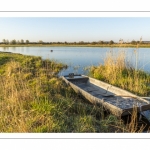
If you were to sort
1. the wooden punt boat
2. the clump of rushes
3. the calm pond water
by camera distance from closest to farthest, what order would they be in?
1. the wooden punt boat
2. the clump of rushes
3. the calm pond water

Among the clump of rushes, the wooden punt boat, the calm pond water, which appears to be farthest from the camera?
the calm pond water

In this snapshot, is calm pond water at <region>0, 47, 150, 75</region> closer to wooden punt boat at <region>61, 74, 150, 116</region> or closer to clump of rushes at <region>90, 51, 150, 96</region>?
clump of rushes at <region>90, 51, 150, 96</region>

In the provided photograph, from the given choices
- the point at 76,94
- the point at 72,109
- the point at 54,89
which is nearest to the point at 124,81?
the point at 76,94

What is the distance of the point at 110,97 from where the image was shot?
210 inches

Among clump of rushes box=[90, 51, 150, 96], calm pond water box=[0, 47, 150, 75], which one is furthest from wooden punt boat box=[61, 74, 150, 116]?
calm pond water box=[0, 47, 150, 75]

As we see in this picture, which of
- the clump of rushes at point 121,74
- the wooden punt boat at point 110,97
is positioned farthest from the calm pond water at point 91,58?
the wooden punt boat at point 110,97

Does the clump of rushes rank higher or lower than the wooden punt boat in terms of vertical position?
higher

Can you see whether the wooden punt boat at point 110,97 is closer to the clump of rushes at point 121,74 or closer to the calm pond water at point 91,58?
the clump of rushes at point 121,74

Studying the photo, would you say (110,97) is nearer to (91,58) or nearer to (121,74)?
(121,74)

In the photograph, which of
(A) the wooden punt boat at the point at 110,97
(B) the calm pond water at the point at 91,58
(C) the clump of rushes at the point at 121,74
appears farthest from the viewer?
(B) the calm pond water at the point at 91,58

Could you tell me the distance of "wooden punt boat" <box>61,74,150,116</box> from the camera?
4.08 metres

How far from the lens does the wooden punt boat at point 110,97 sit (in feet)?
→ 13.4
